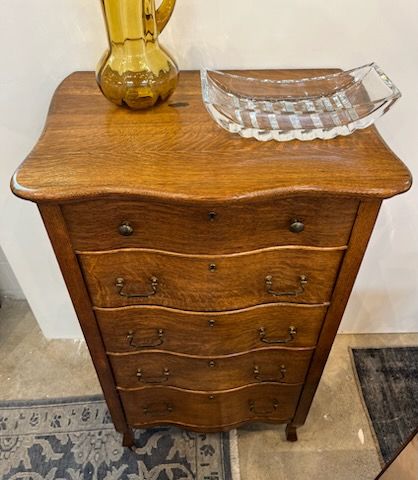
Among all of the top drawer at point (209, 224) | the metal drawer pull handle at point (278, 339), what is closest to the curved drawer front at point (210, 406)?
the metal drawer pull handle at point (278, 339)

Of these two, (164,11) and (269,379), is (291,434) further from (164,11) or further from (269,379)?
(164,11)

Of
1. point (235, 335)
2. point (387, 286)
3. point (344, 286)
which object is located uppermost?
point (344, 286)

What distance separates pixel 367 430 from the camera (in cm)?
143

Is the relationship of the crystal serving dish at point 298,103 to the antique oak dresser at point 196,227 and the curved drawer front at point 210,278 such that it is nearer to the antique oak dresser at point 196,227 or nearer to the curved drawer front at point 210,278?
the antique oak dresser at point 196,227

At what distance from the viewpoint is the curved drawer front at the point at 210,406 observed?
114 centimetres

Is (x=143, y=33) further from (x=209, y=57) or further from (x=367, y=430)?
(x=367, y=430)

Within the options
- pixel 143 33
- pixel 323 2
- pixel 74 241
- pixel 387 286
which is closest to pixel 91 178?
pixel 74 241

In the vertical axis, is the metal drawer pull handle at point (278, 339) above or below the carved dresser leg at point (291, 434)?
above

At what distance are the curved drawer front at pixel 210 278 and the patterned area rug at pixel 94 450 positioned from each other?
27.3 inches

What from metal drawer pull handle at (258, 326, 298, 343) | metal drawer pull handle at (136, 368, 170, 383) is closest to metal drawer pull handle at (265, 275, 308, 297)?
metal drawer pull handle at (258, 326, 298, 343)

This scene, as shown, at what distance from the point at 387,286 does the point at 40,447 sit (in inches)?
48.6

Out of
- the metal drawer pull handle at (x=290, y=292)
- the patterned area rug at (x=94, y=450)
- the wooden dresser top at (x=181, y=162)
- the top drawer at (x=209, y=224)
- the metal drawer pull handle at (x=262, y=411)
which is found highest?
the wooden dresser top at (x=181, y=162)

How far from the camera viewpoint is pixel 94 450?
4.53ft

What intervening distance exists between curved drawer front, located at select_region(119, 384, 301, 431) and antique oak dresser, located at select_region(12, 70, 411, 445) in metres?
0.11
